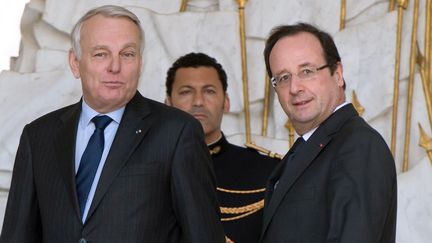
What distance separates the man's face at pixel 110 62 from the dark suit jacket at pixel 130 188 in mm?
45

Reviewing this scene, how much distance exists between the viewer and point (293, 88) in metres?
1.88

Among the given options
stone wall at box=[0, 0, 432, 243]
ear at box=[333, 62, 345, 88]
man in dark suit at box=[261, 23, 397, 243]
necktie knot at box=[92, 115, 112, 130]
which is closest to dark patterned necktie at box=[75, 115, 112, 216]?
necktie knot at box=[92, 115, 112, 130]

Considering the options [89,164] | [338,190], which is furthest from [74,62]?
[338,190]

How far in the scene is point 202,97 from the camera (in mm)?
2797

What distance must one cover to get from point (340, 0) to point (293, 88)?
186cm

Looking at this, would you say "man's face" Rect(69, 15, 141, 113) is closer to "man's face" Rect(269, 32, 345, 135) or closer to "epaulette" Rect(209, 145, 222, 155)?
"man's face" Rect(269, 32, 345, 135)

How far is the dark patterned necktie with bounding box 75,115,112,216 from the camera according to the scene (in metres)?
1.90

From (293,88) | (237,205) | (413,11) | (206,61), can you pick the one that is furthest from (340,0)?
(293,88)

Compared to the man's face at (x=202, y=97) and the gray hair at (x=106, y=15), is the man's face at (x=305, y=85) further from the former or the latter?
the man's face at (x=202, y=97)

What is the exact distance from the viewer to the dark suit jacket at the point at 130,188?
1.87m

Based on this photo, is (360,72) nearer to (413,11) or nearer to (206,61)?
(413,11)

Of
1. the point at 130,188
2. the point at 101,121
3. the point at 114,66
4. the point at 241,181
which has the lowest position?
the point at 241,181

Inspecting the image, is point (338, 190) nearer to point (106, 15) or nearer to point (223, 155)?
point (106, 15)

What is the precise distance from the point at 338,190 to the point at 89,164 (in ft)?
1.58
